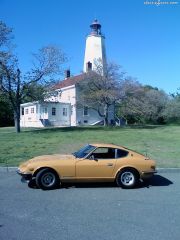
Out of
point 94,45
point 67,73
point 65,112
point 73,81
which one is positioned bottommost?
point 65,112

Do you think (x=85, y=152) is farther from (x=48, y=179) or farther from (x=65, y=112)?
(x=65, y=112)

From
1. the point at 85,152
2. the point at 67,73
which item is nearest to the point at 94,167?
the point at 85,152

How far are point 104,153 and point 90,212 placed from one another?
340 cm

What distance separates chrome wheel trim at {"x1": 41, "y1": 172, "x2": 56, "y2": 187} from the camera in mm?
9773

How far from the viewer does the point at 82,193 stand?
9391 mm

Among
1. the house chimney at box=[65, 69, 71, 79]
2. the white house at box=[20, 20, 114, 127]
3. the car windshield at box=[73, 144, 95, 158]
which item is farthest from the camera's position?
the house chimney at box=[65, 69, 71, 79]

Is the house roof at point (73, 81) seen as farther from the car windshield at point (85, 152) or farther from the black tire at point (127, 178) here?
the black tire at point (127, 178)

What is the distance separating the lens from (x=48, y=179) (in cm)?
987

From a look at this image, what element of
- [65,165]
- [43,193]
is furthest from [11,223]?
[65,165]

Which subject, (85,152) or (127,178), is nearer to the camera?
(127,178)

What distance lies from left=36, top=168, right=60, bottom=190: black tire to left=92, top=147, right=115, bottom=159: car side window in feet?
4.60

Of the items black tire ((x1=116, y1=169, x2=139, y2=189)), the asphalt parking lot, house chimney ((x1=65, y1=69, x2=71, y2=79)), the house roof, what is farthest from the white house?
the asphalt parking lot

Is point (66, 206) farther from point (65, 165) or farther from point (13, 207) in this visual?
point (65, 165)

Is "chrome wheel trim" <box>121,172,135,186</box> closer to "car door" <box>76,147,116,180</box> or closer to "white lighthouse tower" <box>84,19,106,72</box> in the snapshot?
"car door" <box>76,147,116,180</box>
